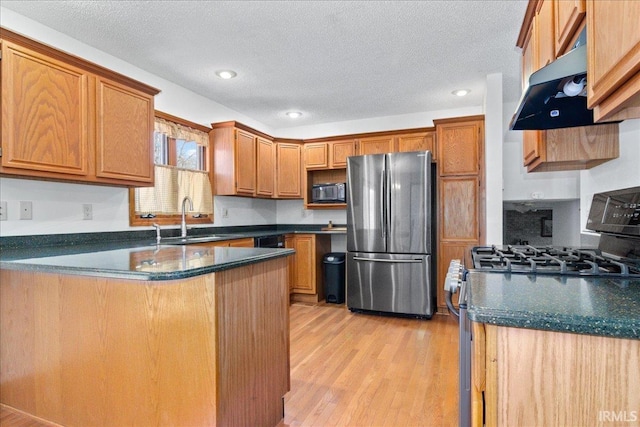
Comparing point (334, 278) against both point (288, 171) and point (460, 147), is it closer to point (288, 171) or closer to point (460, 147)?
point (288, 171)

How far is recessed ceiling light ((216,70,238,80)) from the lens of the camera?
129 inches

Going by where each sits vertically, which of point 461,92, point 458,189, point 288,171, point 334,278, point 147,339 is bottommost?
point 334,278

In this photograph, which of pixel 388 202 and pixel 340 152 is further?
pixel 340 152

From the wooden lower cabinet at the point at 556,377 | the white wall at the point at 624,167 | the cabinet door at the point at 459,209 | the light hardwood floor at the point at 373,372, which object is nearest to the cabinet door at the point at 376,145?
the cabinet door at the point at 459,209

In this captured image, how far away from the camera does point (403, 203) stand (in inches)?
147

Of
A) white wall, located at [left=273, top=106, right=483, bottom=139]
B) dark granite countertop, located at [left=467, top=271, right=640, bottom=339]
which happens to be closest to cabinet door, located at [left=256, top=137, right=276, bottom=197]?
white wall, located at [left=273, top=106, right=483, bottom=139]

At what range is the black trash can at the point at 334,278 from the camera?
4.46 meters

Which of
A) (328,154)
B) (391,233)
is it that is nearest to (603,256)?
(391,233)

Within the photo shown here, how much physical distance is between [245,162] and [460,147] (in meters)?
2.49

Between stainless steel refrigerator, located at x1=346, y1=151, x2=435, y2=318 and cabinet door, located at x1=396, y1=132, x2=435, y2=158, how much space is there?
1.47 feet

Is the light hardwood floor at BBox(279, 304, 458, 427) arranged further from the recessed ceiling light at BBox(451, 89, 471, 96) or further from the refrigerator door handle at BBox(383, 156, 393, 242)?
the recessed ceiling light at BBox(451, 89, 471, 96)

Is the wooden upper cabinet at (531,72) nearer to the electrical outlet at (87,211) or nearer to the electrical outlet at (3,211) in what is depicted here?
the electrical outlet at (87,211)

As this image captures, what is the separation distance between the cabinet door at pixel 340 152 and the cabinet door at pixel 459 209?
132 cm

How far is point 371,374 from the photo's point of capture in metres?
2.41
